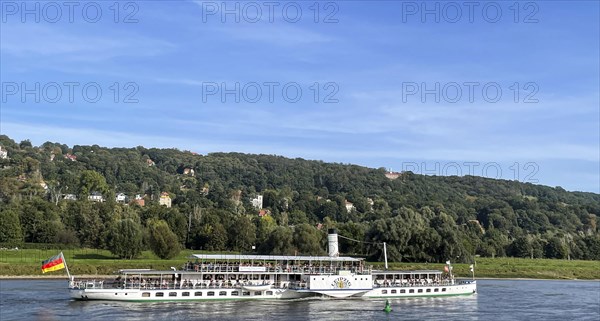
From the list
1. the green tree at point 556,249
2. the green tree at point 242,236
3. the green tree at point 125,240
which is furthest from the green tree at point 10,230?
the green tree at point 556,249

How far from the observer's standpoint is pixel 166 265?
105062 millimetres

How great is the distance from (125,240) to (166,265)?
1144 cm

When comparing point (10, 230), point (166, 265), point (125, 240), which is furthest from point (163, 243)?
point (10, 230)

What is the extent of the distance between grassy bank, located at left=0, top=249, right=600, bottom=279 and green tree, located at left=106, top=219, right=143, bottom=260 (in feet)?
5.83

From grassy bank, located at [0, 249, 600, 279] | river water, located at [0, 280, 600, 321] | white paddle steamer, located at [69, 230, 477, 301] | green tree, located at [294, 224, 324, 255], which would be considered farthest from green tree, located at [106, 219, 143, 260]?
white paddle steamer, located at [69, 230, 477, 301]

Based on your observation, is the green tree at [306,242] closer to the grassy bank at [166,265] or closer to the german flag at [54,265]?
the grassy bank at [166,265]

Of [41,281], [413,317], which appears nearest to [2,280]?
[41,281]

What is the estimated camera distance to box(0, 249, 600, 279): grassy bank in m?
99.0

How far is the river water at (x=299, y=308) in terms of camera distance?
194ft

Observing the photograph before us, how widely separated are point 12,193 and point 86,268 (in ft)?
372

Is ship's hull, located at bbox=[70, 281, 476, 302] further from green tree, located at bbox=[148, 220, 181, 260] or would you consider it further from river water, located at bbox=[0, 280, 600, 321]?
green tree, located at bbox=[148, 220, 181, 260]

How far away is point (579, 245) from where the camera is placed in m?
163

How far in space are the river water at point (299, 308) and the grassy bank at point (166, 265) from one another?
15713mm

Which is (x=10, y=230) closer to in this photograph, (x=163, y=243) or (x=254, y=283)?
(x=163, y=243)
